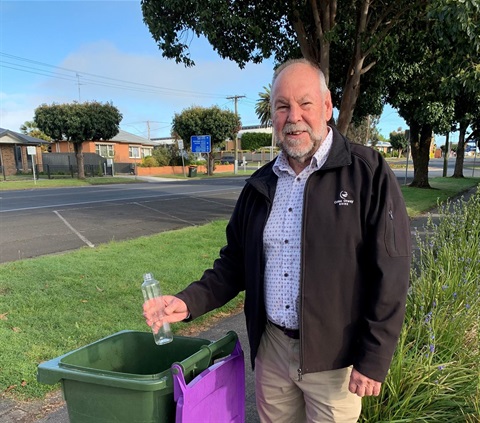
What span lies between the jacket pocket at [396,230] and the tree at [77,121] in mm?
28739

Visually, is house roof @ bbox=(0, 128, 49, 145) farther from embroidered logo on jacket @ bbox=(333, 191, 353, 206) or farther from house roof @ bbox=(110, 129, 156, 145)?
embroidered logo on jacket @ bbox=(333, 191, 353, 206)

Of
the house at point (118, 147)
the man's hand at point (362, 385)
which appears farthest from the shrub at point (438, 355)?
the house at point (118, 147)

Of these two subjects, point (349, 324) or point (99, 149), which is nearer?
point (349, 324)

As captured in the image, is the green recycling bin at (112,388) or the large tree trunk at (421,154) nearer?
the green recycling bin at (112,388)

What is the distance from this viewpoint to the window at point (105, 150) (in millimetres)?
42500

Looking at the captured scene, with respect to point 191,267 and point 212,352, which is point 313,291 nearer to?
point 212,352

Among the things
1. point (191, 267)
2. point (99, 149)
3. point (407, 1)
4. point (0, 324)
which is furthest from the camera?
point (99, 149)

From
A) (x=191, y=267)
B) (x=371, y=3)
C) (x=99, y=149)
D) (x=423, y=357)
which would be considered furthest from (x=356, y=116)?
(x=99, y=149)

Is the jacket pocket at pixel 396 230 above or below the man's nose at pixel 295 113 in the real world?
Result: below

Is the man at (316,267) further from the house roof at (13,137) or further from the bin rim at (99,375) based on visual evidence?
the house roof at (13,137)

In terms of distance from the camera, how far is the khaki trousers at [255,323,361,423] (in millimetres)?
1722

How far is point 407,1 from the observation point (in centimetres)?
798

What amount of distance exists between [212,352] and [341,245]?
67 cm

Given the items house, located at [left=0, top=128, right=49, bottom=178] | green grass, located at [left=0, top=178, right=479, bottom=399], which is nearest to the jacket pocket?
green grass, located at [left=0, top=178, right=479, bottom=399]
